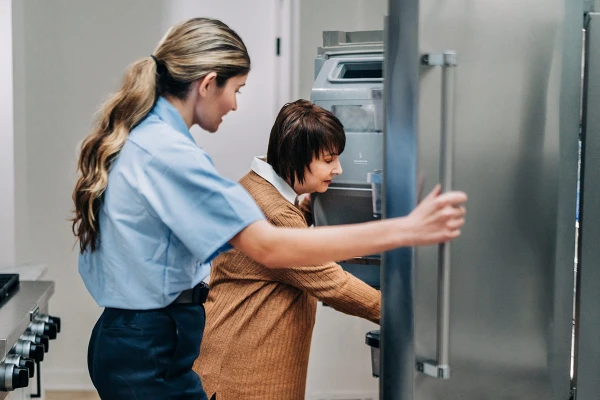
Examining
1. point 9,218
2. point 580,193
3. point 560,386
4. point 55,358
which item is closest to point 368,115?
point 580,193

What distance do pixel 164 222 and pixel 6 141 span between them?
191 centimetres

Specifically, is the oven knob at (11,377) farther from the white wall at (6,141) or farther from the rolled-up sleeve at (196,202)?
the white wall at (6,141)

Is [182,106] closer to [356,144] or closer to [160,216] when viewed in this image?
[160,216]

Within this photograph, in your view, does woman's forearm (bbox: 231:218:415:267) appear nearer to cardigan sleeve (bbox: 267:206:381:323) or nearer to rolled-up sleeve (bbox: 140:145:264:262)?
rolled-up sleeve (bbox: 140:145:264:262)

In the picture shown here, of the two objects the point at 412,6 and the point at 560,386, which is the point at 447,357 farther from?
the point at 412,6

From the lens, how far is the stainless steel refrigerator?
154 centimetres

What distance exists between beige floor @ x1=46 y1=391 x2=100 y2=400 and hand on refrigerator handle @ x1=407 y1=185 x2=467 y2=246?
123 inches

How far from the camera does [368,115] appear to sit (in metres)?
2.39

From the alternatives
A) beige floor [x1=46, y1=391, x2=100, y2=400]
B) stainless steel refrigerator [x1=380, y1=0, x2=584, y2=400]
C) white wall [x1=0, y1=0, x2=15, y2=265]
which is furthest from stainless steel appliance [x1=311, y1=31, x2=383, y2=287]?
beige floor [x1=46, y1=391, x2=100, y2=400]

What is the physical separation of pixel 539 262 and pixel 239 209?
68 cm

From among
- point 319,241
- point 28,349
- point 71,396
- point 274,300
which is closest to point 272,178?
point 274,300

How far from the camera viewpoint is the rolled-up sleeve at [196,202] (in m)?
1.44

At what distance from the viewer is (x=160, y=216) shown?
146 cm

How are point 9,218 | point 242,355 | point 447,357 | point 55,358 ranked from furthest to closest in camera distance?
point 55,358 → point 9,218 → point 242,355 → point 447,357
